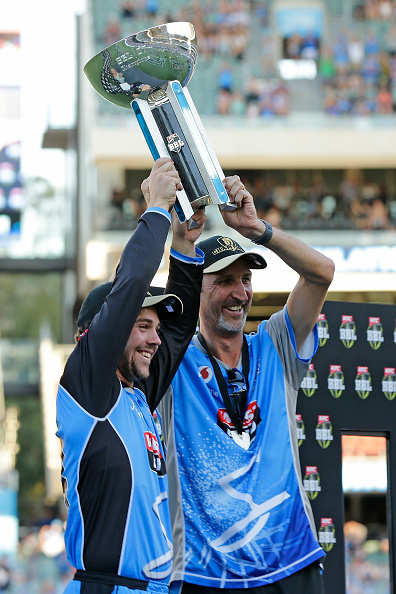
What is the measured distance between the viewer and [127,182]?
72.1ft

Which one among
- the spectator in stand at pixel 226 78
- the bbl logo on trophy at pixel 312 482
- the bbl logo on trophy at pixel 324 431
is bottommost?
the bbl logo on trophy at pixel 312 482

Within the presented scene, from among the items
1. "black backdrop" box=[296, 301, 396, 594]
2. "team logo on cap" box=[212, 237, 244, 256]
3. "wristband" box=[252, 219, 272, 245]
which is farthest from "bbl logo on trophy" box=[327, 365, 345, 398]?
"wristband" box=[252, 219, 272, 245]

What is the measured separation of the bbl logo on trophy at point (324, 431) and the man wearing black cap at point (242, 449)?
60 cm

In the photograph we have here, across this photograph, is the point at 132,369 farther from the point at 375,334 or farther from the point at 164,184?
the point at 375,334

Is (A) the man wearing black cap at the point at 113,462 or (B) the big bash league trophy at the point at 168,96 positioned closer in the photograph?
(A) the man wearing black cap at the point at 113,462

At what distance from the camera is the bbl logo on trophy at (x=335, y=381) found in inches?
181

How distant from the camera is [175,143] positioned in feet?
11.1

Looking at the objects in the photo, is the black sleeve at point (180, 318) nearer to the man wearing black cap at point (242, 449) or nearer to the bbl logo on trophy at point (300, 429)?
the man wearing black cap at point (242, 449)

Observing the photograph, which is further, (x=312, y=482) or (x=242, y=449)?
(x=312, y=482)

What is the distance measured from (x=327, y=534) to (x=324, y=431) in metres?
0.50

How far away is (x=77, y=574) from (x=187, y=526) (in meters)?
0.80

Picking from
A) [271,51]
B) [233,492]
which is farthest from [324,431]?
[271,51]

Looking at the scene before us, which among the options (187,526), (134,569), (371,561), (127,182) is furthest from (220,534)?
(127,182)

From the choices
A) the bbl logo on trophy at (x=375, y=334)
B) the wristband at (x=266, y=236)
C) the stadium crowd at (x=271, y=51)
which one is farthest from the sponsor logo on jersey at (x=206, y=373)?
the stadium crowd at (x=271, y=51)
